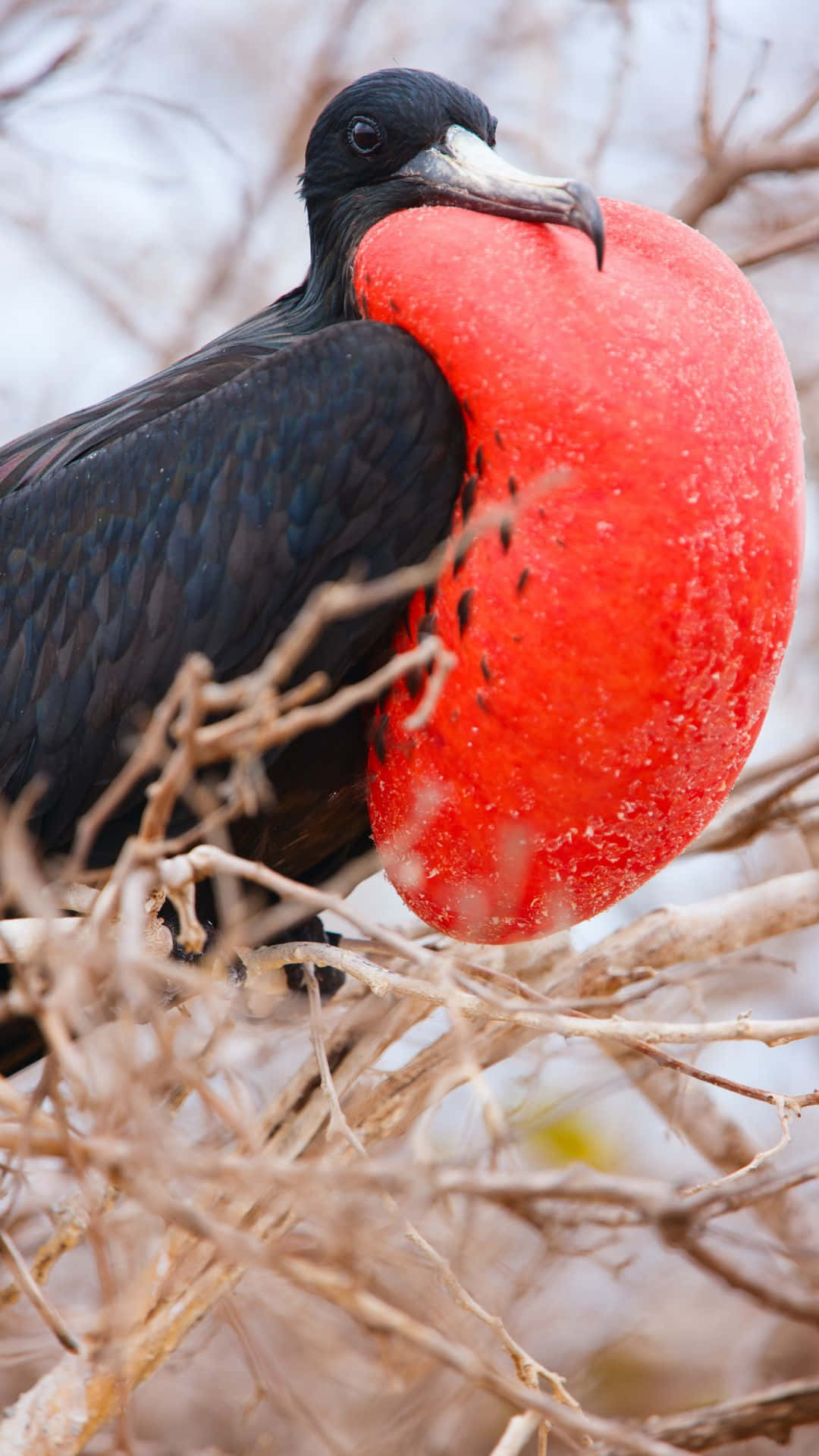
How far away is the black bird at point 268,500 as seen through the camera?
6.88 feet

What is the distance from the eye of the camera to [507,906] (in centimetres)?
209

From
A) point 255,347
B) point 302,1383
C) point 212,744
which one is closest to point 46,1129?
point 212,744

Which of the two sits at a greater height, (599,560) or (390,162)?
(390,162)

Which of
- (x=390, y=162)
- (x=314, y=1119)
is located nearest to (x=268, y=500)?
(x=390, y=162)

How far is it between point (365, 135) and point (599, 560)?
90 centimetres

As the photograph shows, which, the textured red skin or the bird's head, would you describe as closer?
the textured red skin

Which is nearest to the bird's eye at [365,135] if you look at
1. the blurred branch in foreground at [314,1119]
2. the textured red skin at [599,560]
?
the textured red skin at [599,560]

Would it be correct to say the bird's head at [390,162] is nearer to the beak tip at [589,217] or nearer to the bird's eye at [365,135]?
the bird's eye at [365,135]

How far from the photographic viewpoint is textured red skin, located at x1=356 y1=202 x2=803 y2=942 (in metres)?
1.87

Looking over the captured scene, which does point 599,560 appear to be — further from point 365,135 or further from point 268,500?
point 365,135

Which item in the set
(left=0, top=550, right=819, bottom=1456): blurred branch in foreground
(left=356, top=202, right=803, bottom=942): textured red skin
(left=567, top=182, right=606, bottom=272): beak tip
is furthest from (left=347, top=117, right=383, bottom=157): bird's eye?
(left=0, top=550, right=819, bottom=1456): blurred branch in foreground

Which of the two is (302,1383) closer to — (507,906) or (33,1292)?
(507,906)

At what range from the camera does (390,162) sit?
2.38 metres

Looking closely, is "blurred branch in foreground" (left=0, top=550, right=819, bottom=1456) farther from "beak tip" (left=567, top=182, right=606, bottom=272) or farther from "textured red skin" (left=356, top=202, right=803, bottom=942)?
"beak tip" (left=567, top=182, right=606, bottom=272)
